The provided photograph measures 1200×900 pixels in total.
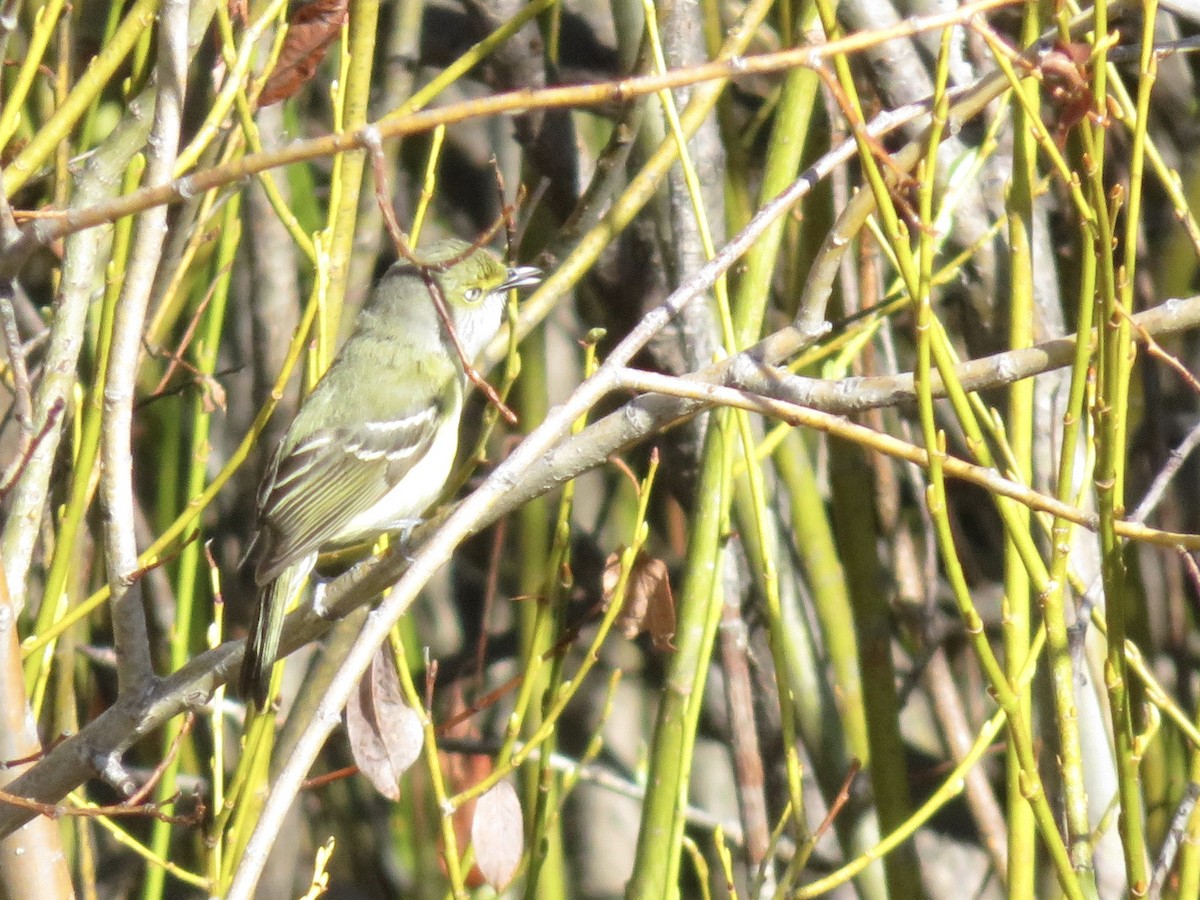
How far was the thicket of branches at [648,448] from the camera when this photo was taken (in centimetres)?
189

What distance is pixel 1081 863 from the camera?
2.18 metres

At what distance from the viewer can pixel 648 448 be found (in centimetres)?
433

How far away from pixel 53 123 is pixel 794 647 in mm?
2119

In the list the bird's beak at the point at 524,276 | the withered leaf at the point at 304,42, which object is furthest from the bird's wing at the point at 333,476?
the withered leaf at the point at 304,42

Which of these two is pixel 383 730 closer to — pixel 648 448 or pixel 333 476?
Answer: pixel 333 476

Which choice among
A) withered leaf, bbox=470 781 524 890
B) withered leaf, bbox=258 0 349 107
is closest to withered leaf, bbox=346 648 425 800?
withered leaf, bbox=470 781 524 890

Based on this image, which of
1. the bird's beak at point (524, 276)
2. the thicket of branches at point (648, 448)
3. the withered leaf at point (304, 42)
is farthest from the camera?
the bird's beak at point (524, 276)

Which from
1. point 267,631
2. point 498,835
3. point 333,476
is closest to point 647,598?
point 498,835

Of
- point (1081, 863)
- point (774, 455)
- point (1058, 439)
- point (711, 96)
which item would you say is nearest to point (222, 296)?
point (711, 96)

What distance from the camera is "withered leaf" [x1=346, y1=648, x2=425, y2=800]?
8.48ft

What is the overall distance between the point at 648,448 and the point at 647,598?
1.70 m

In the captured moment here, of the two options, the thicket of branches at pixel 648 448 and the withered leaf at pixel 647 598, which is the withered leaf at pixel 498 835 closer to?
the thicket of branches at pixel 648 448

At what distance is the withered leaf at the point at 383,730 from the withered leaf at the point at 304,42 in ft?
3.87

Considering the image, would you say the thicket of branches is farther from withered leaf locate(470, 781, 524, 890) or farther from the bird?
the bird
